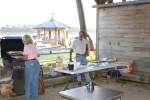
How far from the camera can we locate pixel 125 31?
23.1ft

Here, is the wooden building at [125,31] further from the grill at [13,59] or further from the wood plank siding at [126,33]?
the grill at [13,59]

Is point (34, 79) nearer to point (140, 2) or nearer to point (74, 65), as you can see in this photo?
point (74, 65)

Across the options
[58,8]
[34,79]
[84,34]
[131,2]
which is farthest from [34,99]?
[131,2]

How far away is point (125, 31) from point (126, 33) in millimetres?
67

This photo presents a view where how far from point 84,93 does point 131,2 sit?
371 centimetres

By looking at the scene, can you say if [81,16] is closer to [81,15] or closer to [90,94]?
[81,15]

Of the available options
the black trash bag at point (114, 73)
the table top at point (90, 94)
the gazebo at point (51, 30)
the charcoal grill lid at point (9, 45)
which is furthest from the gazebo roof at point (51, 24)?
the table top at point (90, 94)

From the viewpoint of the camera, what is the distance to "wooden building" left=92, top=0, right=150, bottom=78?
21.7 ft

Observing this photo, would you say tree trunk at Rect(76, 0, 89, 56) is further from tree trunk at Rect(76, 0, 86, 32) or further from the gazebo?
the gazebo

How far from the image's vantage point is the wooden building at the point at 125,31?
661 cm

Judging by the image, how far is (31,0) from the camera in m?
6.27

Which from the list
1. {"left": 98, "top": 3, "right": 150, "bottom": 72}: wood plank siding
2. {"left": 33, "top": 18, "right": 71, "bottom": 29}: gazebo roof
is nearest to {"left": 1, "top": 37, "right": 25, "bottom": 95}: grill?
{"left": 33, "top": 18, "right": 71, "bottom": 29}: gazebo roof

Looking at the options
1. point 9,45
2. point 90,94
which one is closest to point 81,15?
point 9,45

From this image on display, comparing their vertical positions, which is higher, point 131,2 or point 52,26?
point 131,2
